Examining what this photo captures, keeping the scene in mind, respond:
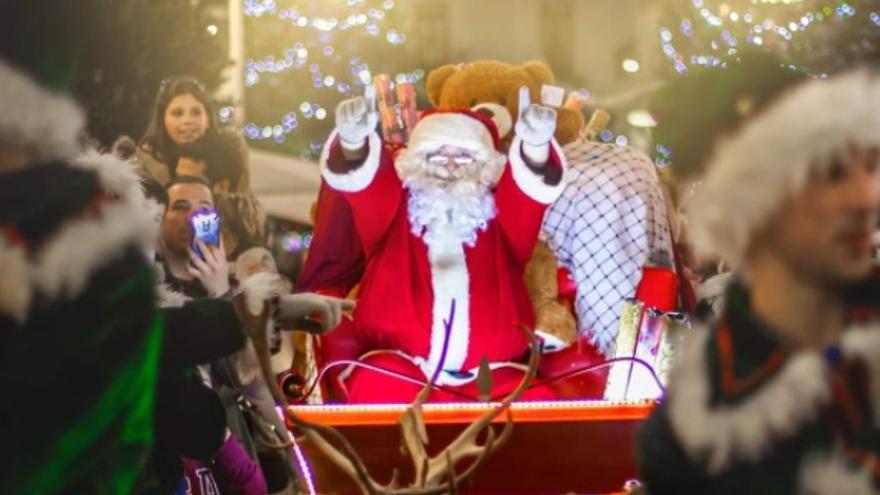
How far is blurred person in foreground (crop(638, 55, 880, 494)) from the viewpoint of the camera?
1494mm

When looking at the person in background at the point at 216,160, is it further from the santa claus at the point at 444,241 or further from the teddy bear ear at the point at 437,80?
the teddy bear ear at the point at 437,80

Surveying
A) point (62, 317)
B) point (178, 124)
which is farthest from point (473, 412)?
point (62, 317)

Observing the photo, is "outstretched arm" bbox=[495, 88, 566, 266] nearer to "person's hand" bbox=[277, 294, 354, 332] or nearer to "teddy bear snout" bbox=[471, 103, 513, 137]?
"teddy bear snout" bbox=[471, 103, 513, 137]

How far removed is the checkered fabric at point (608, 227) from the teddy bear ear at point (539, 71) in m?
0.21

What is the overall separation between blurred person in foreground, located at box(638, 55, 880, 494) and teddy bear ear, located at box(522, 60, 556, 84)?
2.33 metres

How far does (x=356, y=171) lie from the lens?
3773 millimetres

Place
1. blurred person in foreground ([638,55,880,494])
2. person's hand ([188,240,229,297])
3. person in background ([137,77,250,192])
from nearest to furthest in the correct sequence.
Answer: blurred person in foreground ([638,55,880,494]) < person's hand ([188,240,229,297]) < person in background ([137,77,250,192])

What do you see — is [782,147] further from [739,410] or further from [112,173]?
[112,173]

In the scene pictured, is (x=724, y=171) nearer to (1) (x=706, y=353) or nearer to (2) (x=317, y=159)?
(1) (x=706, y=353)

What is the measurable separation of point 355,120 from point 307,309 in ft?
3.91

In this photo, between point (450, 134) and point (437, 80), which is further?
point (437, 80)

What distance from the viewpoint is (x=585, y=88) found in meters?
3.83

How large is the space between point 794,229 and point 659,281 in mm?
2086

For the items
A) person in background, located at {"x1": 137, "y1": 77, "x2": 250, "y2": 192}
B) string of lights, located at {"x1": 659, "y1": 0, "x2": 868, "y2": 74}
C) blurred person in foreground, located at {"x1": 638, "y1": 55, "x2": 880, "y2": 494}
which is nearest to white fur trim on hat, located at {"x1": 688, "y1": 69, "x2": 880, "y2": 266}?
blurred person in foreground, located at {"x1": 638, "y1": 55, "x2": 880, "y2": 494}
